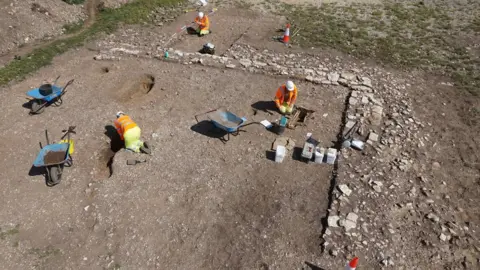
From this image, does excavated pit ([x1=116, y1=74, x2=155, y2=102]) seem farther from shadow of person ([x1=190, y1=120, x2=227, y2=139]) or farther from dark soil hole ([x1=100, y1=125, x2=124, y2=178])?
shadow of person ([x1=190, y1=120, x2=227, y2=139])

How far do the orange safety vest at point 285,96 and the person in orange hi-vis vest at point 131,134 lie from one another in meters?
4.51

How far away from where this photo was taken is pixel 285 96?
34.8ft

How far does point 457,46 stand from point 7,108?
18901 millimetres

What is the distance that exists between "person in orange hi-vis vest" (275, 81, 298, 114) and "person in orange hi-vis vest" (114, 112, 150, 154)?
14.7 feet

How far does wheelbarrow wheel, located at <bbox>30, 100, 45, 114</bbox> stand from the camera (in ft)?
34.9

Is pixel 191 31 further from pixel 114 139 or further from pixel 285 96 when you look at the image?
pixel 114 139

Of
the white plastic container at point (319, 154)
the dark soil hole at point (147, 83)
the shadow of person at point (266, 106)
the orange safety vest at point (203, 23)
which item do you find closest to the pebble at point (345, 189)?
the white plastic container at point (319, 154)

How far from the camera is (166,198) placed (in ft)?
27.1

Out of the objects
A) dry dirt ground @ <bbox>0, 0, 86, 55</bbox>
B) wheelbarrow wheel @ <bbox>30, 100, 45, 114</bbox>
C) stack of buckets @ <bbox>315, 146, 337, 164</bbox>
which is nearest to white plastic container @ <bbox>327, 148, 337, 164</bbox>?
stack of buckets @ <bbox>315, 146, 337, 164</bbox>

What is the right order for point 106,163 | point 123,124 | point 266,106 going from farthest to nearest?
point 266,106 → point 106,163 → point 123,124

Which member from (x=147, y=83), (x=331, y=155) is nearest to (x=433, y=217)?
(x=331, y=155)

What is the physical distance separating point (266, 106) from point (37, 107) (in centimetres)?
775

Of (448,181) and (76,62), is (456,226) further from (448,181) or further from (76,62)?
(76,62)

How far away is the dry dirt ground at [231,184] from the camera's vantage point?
7.18m
